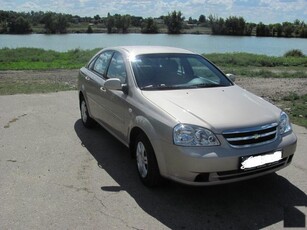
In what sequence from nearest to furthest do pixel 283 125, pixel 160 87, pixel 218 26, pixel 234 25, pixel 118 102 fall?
pixel 283 125, pixel 160 87, pixel 118 102, pixel 218 26, pixel 234 25

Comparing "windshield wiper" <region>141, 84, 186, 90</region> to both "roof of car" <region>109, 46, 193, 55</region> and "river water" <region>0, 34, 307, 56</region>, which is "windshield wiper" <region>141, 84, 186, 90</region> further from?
"river water" <region>0, 34, 307, 56</region>

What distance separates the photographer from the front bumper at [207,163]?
3.54 m

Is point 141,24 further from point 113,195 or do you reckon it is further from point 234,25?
point 113,195

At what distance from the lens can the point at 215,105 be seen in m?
4.08

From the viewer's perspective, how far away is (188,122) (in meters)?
3.70

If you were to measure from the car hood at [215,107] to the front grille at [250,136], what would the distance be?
0.18 ft

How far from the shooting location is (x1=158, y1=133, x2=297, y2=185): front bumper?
3535 millimetres

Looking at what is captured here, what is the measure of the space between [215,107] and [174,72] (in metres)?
1.19

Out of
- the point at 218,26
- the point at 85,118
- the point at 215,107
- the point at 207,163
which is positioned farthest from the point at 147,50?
the point at 218,26

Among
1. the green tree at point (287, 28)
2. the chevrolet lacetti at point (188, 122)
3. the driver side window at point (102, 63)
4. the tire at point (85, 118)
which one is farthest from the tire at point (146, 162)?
the green tree at point (287, 28)

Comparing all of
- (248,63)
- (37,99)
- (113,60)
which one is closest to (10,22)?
(248,63)

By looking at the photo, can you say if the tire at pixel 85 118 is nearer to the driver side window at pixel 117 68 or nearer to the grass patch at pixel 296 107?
the driver side window at pixel 117 68

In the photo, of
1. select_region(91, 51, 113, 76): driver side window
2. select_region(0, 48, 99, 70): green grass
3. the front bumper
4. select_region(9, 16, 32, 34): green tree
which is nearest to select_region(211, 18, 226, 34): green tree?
select_region(9, 16, 32, 34): green tree

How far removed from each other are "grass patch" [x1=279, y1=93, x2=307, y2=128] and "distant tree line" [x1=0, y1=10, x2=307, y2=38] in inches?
2179
